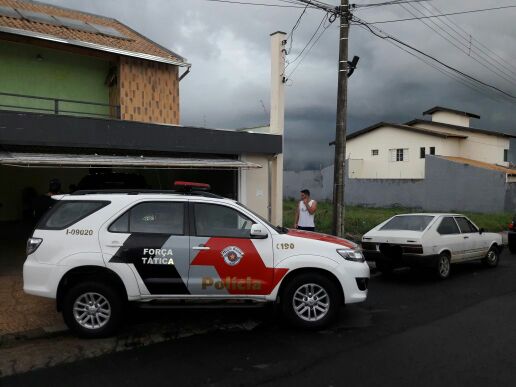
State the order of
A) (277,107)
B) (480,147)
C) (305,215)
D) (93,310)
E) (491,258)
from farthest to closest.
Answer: (480,147)
(277,107)
(491,258)
(305,215)
(93,310)

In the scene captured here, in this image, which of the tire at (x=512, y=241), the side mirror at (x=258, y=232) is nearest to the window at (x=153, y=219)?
the side mirror at (x=258, y=232)

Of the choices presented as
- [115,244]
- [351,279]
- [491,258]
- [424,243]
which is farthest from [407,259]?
[115,244]

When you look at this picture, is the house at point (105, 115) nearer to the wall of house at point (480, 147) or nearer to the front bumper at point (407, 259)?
the front bumper at point (407, 259)

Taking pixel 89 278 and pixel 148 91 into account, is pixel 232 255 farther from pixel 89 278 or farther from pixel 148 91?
pixel 148 91

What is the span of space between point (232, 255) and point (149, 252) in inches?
38.9

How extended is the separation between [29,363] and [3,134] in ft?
17.1

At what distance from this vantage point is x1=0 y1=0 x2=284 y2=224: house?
9.52m

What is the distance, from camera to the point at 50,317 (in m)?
6.34

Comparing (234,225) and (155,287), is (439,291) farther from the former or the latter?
(155,287)

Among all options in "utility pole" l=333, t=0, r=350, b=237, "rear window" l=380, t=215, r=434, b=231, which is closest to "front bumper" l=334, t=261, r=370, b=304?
"rear window" l=380, t=215, r=434, b=231

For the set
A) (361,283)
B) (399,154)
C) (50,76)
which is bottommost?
(361,283)

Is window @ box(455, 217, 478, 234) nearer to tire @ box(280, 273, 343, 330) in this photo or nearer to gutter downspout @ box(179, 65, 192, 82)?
tire @ box(280, 273, 343, 330)

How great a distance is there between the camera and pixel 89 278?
5746 mm


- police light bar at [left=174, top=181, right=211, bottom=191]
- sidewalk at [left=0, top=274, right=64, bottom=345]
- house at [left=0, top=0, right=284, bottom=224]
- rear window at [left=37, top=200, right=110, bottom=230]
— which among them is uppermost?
house at [left=0, top=0, right=284, bottom=224]
